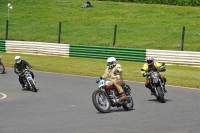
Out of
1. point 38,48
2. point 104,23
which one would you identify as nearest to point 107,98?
point 38,48

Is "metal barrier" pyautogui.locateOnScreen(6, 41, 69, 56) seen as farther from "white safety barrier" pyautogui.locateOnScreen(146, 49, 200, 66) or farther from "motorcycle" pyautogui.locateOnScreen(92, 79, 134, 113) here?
"motorcycle" pyautogui.locateOnScreen(92, 79, 134, 113)

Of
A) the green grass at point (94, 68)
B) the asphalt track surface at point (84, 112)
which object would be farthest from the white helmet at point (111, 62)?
the green grass at point (94, 68)

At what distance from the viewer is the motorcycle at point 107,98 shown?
51.6ft

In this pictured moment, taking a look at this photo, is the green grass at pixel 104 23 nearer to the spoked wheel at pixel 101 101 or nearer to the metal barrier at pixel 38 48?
the metal barrier at pixel 38 48

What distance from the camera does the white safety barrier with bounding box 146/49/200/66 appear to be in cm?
2930

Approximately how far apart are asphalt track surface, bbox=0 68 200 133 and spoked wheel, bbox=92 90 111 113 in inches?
7.5

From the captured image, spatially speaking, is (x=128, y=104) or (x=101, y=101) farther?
(x=128, y=104)

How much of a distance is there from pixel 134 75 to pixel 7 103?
29.9ft

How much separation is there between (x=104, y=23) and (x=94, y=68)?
A: 637 inches

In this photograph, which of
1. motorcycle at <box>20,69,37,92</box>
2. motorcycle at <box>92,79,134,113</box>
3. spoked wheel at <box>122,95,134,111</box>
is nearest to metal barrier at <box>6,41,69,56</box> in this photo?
motorcycle at <box>20,69,37,92</box>

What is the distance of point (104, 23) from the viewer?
45.0 m

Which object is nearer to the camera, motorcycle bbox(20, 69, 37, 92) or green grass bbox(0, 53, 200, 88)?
motorcycle bbox(20, 69, 37, 92)

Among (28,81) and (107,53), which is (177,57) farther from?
(28,81)

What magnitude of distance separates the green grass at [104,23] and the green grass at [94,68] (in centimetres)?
485
